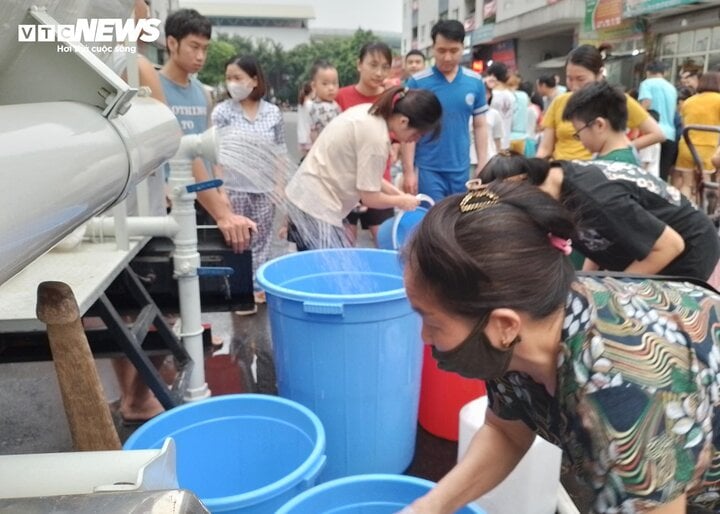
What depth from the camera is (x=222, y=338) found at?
327cm

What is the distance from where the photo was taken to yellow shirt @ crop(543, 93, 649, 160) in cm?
350

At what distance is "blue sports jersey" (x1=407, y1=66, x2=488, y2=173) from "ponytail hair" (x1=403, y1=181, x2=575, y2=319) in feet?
9.60

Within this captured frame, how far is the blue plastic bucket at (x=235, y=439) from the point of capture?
1521mm

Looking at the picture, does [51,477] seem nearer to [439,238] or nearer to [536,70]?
[439,238]

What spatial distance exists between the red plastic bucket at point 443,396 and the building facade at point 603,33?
26.6ft

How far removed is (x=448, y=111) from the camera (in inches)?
150

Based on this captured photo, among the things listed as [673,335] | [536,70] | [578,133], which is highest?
[536,70]

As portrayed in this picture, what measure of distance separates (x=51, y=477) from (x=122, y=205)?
973 mm

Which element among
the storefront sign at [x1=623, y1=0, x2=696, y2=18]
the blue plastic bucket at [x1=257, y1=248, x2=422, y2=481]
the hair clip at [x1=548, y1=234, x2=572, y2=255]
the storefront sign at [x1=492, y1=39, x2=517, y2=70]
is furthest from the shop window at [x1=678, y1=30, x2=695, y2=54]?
the hair clip at [x1=548, y1=234, x2=572, y2=255]

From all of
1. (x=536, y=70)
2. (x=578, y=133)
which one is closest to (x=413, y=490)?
(x=578, y=133)

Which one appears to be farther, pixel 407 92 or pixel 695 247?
pixel 407 92

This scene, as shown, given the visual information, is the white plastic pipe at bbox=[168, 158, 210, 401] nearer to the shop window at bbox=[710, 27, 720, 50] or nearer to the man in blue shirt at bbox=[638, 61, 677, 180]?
the man in blue shirt at bbox=[638, 61, 677, 180]

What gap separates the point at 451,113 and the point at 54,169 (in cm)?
339

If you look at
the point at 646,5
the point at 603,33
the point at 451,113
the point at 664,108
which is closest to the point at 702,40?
the point at 646,5
